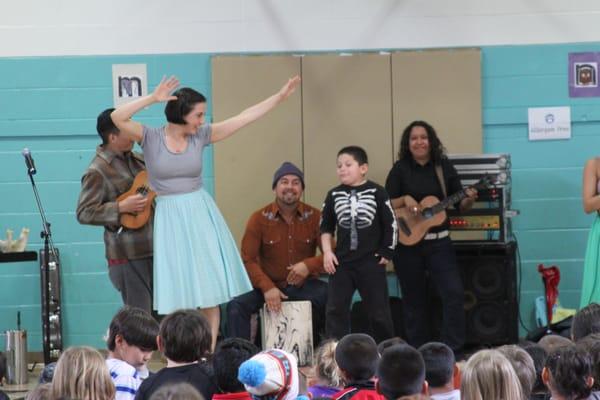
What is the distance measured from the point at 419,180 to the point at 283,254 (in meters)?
1.05

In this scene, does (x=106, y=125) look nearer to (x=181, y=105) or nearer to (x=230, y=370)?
(x=181, y=105)

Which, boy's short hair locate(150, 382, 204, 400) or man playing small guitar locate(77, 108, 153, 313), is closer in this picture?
boy's short hair locate(150, 382, 204, 400)

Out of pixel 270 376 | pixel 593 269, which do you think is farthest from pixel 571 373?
pixel 593 269

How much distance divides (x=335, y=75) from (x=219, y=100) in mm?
855

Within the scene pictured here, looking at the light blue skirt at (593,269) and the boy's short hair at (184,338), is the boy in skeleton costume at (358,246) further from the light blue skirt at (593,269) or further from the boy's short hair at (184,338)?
the boy's short hair at (184,338)

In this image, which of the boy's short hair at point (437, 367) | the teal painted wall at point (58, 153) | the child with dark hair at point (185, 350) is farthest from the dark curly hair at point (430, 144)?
the boy's short hair at point (437, 367)

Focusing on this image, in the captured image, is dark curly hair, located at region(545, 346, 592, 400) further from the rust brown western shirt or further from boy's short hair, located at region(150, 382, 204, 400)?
the rust brown western shirt

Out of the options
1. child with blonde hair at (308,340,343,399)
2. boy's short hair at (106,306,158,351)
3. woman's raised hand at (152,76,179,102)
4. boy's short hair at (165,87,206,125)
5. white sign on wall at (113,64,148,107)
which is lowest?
child with blonde hair at (308,340,343,399)

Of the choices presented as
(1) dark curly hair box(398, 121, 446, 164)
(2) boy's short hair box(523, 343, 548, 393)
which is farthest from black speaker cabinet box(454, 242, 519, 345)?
(2) boy's short hair box(523, 343, 548, 393)

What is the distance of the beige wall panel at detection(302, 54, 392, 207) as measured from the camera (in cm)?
796

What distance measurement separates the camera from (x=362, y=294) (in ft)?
22.6

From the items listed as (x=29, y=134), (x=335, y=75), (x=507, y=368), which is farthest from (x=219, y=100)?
(x=507, y=368)

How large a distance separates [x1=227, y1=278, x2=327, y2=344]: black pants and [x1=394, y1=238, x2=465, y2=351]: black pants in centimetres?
58

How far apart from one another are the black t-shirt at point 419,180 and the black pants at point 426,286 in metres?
0.22
